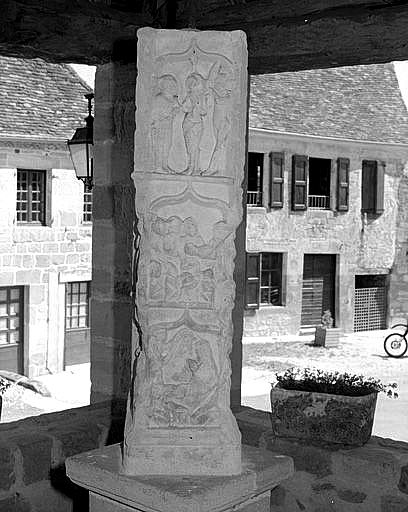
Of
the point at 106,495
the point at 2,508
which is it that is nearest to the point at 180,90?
the point at 106,495

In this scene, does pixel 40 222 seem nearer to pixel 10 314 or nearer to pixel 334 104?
pixel 10 314

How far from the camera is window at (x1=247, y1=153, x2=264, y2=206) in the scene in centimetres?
1404

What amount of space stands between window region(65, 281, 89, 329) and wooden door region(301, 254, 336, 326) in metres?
4.51

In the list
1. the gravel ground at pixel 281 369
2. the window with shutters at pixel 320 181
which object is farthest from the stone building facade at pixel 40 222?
the window with shutters at pixel 320 181

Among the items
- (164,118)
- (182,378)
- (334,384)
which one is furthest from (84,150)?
(182,378)

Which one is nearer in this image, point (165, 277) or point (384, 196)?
point (165, 277)

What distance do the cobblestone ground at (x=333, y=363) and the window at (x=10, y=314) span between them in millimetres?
3183

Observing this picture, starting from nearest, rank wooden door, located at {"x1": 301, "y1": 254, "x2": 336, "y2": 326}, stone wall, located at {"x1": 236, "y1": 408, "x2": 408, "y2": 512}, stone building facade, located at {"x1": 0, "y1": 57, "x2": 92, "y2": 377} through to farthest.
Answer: stone wall, located at {"x1": 236, "y1": 408, "x2": 408, "y2": 512}
stone building facade, located at {"x1": 0, "y1": 57, "x2": 92, "y2": 377}
wooden door, located at {"x1": 301, "y1": 254, "x2": 336, "y2": 326}

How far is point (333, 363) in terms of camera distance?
12.8 meters

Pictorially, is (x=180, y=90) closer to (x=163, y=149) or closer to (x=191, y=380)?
(x=163, y=149)

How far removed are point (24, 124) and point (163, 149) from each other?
9251mm

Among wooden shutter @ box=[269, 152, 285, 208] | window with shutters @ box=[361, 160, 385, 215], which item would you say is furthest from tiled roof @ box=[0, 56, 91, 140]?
window with shutters @ box=[361, 160, 385, 215]

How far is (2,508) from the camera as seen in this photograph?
3045 millimetres

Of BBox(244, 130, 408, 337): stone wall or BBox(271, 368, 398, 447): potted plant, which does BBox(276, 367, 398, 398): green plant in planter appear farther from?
BBox(244, 130, 408, 337): stone wall
